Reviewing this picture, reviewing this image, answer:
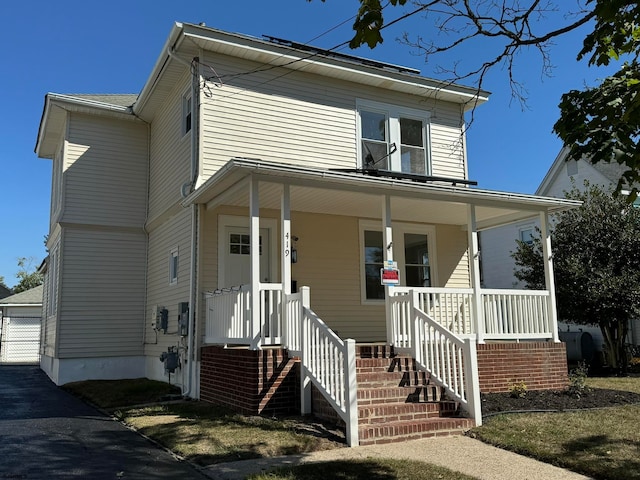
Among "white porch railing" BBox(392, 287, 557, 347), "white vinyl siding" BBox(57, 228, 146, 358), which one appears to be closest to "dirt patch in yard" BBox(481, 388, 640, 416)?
"white porch railing" BBox(392, 287, 557, 347)

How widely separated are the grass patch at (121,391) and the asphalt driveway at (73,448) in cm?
50

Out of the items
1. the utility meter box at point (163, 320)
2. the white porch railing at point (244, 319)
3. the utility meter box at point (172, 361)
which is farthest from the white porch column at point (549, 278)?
the utility meter box at point (163, 320)

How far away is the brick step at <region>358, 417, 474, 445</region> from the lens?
700cm

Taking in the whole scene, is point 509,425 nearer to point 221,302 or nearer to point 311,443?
point 311,443

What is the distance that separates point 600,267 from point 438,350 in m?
7.94

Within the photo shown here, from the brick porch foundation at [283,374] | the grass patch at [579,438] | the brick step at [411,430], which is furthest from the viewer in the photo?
the brick porch foundation at [283,374]

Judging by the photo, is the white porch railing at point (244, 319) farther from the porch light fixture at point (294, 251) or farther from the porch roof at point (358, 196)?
the porch light fixture at point (294, 251)

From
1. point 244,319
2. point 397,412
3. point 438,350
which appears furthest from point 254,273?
point 438,350

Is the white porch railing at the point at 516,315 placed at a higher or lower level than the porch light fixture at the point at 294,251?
lower

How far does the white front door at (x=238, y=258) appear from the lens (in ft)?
36.6

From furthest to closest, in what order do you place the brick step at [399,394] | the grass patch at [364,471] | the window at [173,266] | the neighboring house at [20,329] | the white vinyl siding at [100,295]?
the neighboring house at [20,329] < the white vinyl siding at [100,295] < the window at [173,266] < the brick step at [399,394] < the grass patch at [364,471]

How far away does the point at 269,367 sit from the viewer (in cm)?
839

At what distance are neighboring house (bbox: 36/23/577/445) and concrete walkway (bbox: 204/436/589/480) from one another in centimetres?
38

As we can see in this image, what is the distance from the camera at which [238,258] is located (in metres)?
11.3
